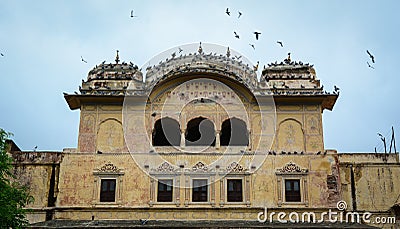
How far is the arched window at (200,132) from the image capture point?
81.8 feet

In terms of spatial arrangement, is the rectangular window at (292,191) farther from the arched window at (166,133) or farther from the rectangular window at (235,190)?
the arched window at (166,133)

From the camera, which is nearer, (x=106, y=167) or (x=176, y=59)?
(x=106, y=167)

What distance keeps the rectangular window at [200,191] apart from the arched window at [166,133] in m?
2.04

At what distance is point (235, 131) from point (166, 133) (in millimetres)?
3213

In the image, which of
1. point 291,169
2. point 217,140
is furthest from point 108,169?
point 291,169

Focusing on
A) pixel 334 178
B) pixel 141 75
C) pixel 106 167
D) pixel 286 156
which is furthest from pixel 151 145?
pixel 334 178

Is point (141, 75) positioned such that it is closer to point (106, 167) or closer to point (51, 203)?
A: point (106, 167)

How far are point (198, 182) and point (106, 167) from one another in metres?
4.05

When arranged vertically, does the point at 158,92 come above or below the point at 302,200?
above

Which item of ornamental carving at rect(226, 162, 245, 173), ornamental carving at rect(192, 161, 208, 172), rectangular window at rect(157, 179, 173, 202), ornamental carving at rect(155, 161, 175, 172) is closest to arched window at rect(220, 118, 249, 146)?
ornamental carving at rect(226, 162, 245, 173)

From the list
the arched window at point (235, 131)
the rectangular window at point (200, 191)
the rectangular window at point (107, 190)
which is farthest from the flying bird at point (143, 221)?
the arched window at point (235, 131)

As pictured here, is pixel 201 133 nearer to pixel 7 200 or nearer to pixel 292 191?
pixel 292 191

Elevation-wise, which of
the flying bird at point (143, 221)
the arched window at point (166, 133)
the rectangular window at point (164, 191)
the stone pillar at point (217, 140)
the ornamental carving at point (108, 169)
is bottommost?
the flying bird at point (143, 221)

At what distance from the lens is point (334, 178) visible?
23656 millimetres
